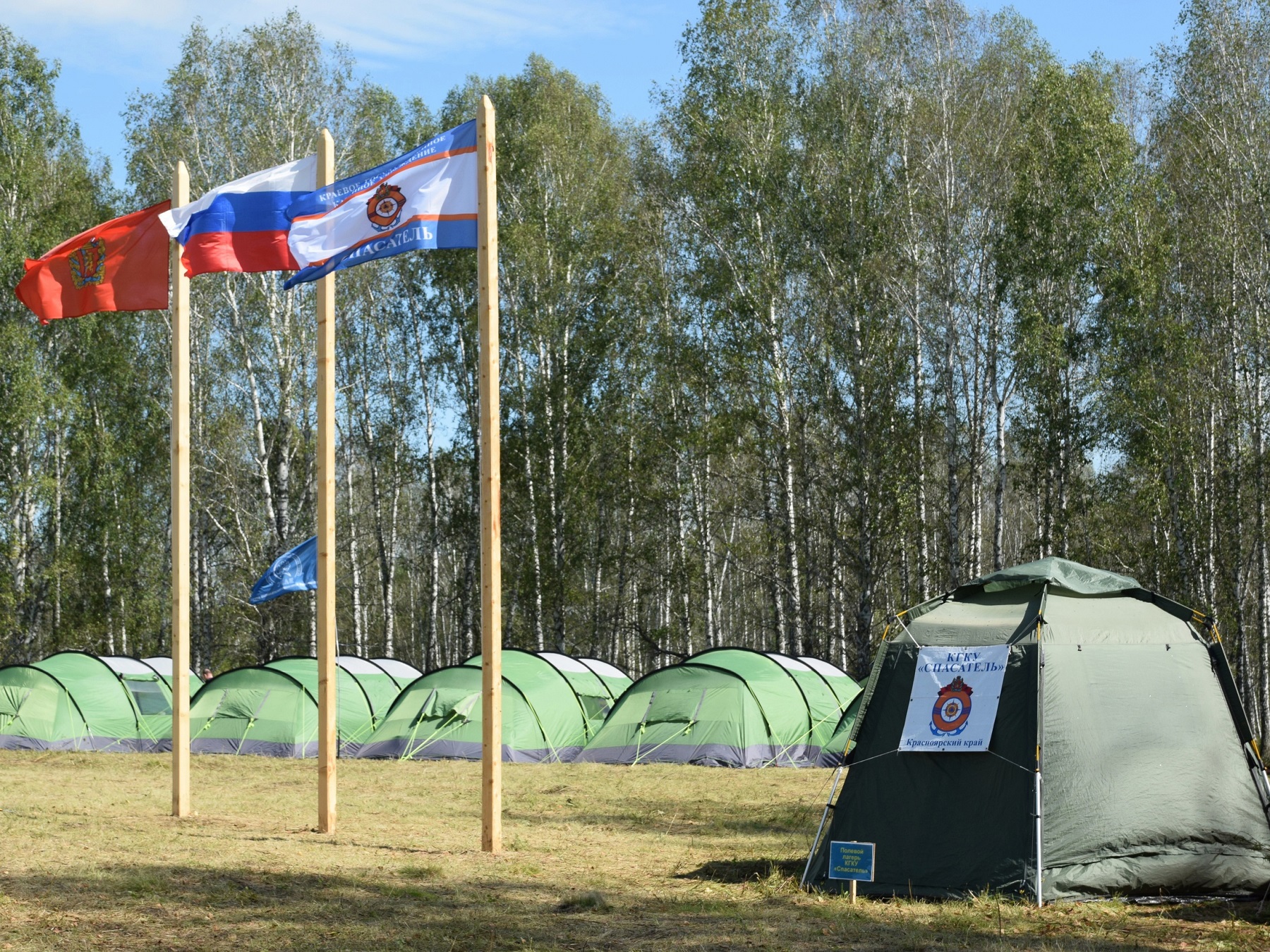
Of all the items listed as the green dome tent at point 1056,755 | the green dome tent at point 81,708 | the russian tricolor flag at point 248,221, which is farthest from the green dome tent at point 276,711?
the green dome tent at point 1056,755

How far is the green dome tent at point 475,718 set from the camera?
56.6 feet

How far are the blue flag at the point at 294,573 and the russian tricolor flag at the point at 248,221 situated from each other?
11.1 feet

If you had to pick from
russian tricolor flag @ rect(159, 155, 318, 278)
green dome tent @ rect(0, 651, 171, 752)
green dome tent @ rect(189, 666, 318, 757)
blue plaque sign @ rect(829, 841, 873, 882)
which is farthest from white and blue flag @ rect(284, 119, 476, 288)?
green dome tent @ rect(0, 651, 171, 752)

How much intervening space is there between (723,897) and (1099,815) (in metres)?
2.29

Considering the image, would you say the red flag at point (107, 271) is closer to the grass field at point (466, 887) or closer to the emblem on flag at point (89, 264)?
the emblem on flag at point (89, 264)

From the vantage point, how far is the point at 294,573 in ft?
41.2

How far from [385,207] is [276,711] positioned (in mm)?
11266

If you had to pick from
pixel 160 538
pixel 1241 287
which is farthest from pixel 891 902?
pixel 160 538

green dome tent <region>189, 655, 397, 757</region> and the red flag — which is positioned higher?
the red flag

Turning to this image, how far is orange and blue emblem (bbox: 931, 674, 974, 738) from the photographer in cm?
786

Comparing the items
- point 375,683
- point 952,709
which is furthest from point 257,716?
point 952,709

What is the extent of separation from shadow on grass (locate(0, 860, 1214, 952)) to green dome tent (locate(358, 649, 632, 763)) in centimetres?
925

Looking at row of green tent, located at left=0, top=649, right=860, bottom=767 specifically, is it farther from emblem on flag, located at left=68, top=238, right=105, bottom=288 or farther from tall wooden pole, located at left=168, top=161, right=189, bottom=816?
emblem on flag, located at left=68, top=238, right=105, bottom=288

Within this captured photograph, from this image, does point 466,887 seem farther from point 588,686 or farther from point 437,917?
point 588,686
